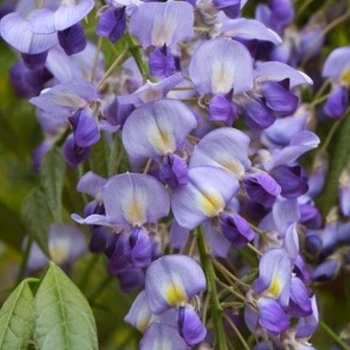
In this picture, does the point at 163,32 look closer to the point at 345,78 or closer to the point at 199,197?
the point at 199,197

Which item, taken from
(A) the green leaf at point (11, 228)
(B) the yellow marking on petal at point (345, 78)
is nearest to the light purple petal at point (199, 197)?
(B) the yellow marking on petal at point (345, 78)

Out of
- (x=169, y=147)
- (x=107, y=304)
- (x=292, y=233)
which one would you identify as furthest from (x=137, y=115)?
(x=107, y=304)

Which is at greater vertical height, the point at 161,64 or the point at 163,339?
the point at 161,64

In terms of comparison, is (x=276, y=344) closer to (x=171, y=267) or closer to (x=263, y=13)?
(x=171, y=267)

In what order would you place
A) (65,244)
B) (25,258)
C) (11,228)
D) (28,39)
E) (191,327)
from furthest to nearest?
(11,228) < (65,244) < (25,258) < (28,39) < (191,327)

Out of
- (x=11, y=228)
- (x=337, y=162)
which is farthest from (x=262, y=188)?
(x=11, y=228)

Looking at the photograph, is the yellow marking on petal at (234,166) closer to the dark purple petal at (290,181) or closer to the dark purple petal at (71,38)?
the dark purple petal at (290,181)
